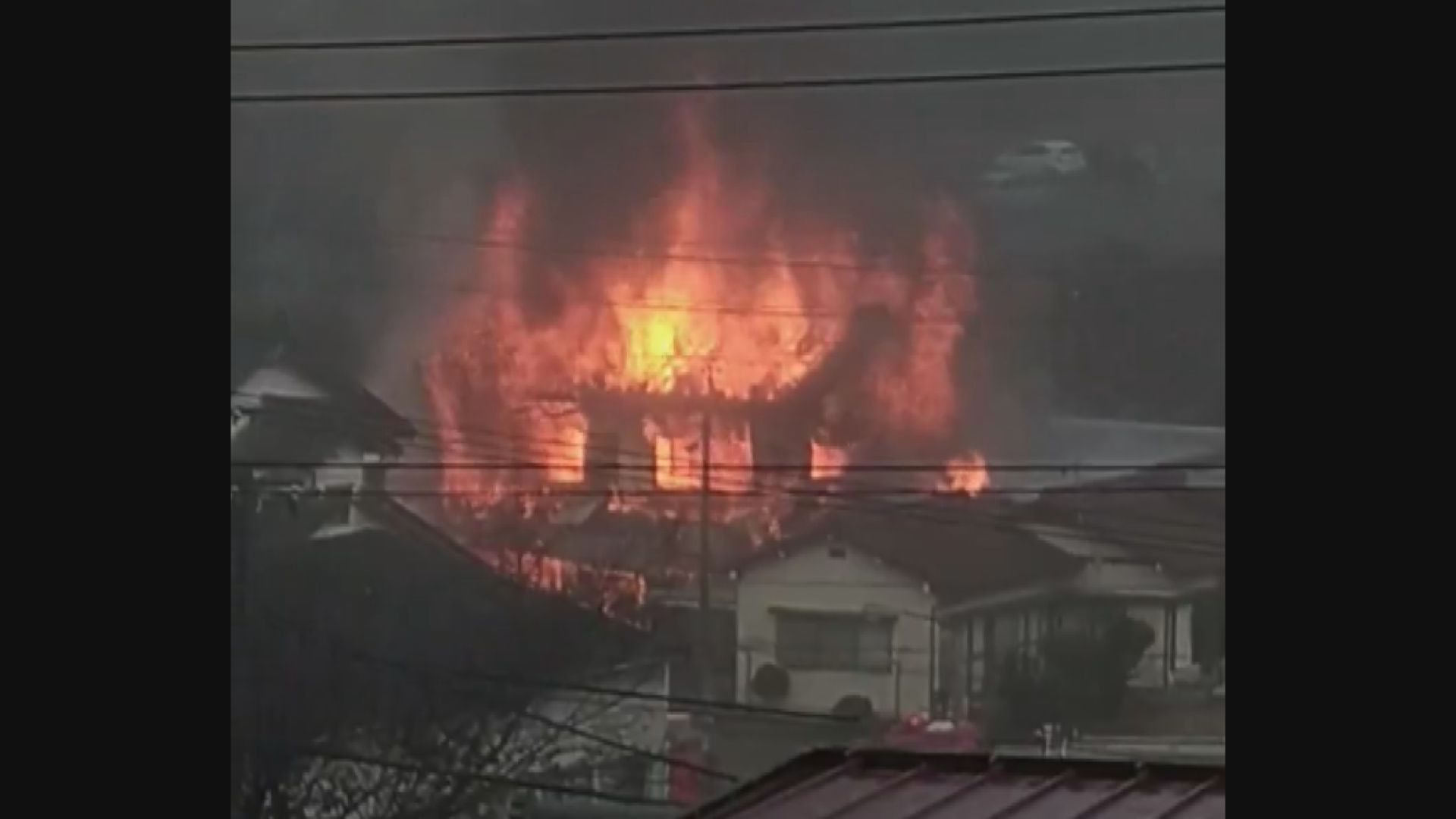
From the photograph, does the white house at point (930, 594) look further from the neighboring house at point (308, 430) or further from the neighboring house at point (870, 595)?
the neighboring house at point (308, 430)

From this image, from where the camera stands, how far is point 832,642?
346cm

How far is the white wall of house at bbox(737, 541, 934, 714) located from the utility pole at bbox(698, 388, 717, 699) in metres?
0.06

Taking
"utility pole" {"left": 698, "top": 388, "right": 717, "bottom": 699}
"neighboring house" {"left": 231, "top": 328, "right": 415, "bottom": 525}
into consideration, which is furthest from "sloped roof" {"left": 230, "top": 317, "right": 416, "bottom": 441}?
"utility pole" {"left": 698, "top": 388, "right": 717, "bottom": 699}

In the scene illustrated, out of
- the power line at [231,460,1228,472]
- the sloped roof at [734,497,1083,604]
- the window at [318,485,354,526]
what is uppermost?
the power line at [231,460,1228,472]

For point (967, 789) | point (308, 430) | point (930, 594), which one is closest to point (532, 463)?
point (308, 430)

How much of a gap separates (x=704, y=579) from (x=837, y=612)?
29 centimetres

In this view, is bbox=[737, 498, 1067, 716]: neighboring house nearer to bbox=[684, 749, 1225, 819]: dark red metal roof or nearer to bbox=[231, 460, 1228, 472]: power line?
bbox=[231, 460, 1228, 472]: power line

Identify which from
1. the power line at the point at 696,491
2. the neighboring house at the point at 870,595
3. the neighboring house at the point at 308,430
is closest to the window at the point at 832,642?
Answer: the neighboring house at the point at 870,595

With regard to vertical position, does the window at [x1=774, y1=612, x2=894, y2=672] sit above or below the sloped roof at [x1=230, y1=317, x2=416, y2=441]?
below

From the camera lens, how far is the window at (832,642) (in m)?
3.42

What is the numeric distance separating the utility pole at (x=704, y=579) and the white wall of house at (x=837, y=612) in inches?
2.5

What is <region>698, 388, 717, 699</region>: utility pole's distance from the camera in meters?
3.43

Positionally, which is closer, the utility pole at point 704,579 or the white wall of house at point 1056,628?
the white wall of house at point 1056,628
